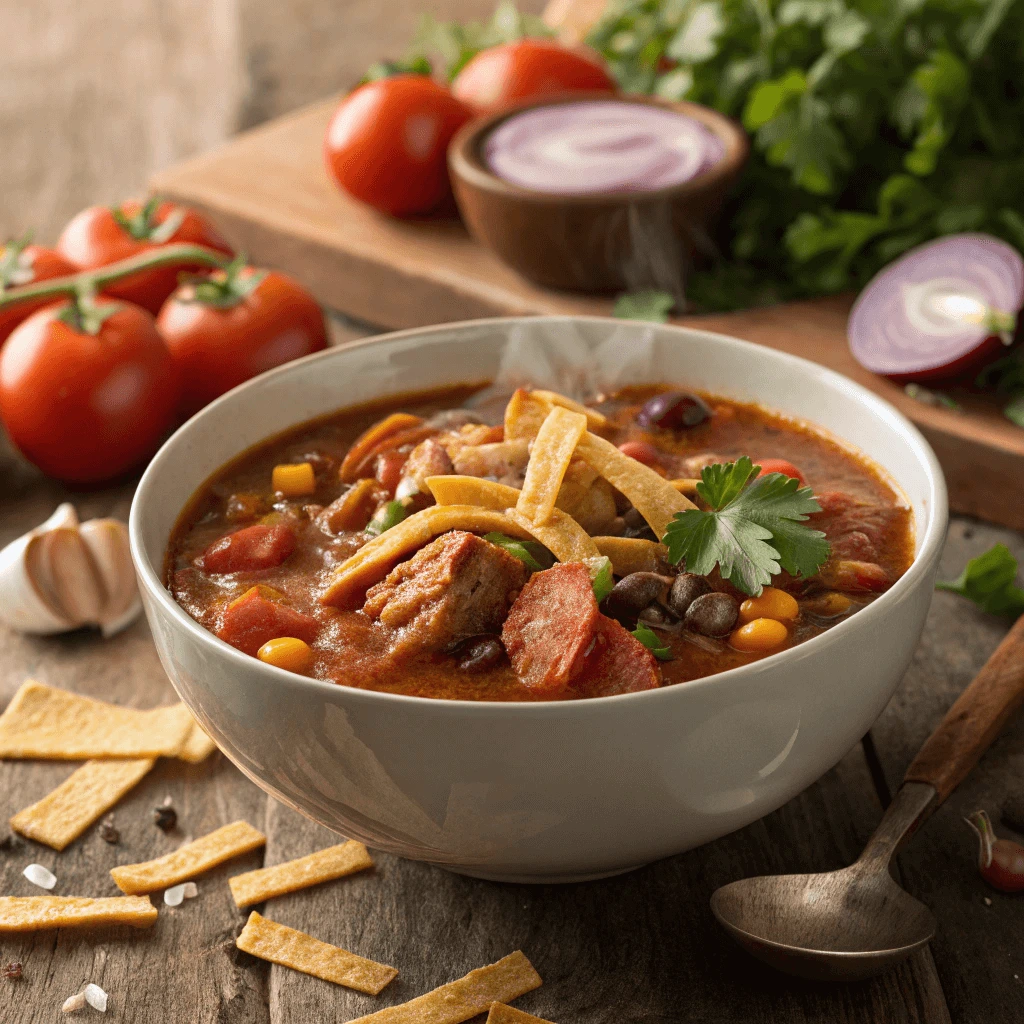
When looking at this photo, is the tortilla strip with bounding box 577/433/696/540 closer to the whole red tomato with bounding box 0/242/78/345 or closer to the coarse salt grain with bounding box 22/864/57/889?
the coarse salt grain with bounding box 22/864/57/889

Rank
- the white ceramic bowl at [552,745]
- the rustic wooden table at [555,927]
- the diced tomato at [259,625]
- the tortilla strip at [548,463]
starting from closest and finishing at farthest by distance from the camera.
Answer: the white ceramic bowl at [552,745]
the rustic wooden table at [555,927]
the diced tomato at [259,625]
the tortilla strip at [548,463]

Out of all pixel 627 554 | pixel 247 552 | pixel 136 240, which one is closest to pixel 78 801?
pixel 247 552

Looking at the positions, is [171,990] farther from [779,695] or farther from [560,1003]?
[779,695]

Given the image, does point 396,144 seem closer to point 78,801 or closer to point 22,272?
point 22,272

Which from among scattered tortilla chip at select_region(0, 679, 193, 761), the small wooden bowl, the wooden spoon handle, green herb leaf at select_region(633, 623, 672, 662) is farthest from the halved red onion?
scattered tortilla chip at select_region(0, 679, 193, 761)

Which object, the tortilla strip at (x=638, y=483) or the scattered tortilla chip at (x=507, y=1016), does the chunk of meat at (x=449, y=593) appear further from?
the scattered tortilla chip at (x=507, y=1016)

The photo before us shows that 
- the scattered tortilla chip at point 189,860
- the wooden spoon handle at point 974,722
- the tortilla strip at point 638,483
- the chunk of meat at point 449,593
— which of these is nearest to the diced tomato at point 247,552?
the chunk of meat at point 449,593
